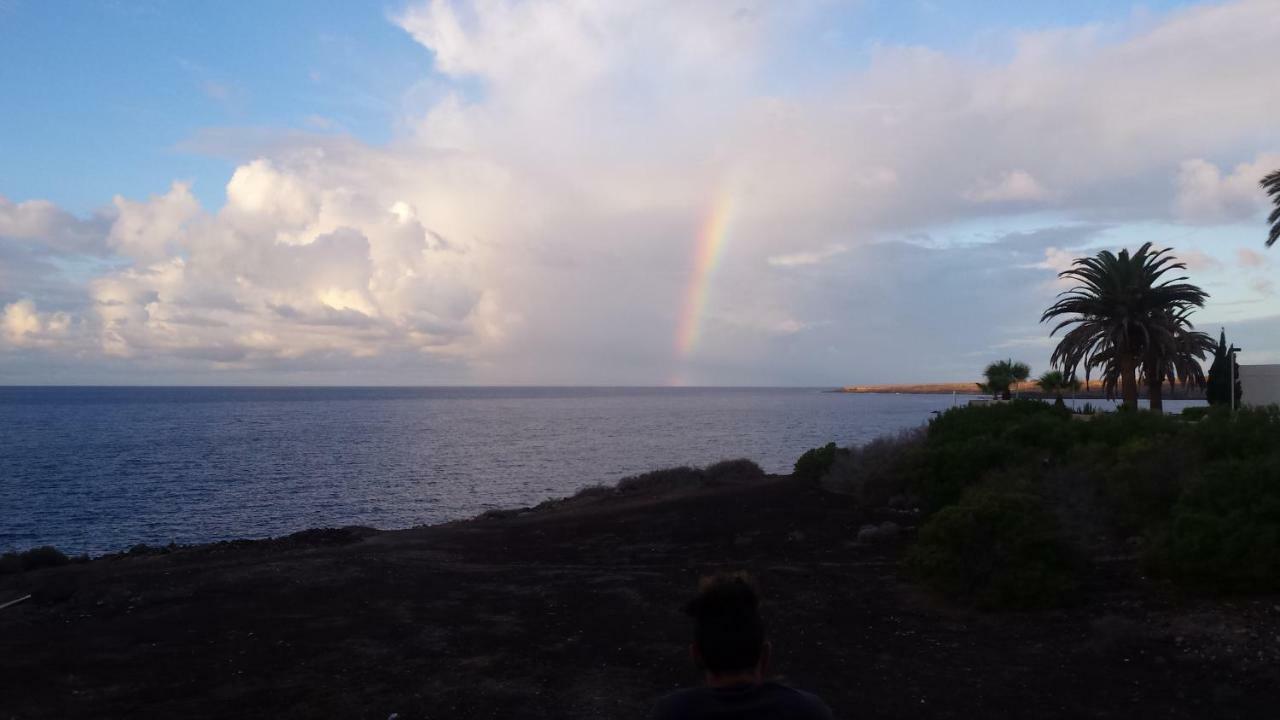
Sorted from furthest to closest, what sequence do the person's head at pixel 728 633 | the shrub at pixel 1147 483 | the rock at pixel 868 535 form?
the rock at pixel 868 535, the shrub at pixel 1147 483, the person's head at pixel 728 633

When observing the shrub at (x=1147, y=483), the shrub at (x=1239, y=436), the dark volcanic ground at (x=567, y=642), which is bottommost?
the dark volcanic ground at (x=567, y=642)

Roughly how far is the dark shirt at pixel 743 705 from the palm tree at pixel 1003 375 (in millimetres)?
75303

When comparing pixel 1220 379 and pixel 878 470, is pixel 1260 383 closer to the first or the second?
pixel 1220 379

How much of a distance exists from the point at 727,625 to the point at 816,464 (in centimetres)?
2377

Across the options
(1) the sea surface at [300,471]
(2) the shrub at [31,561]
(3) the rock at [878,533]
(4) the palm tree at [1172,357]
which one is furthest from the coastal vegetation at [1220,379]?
(2) the shrub at [31,561]

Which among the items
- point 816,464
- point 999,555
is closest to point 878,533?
point 999,555

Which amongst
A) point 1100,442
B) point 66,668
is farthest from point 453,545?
point 1100,442

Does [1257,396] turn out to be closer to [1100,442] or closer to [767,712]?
[1100,442]

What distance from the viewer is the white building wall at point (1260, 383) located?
48969 millimetres

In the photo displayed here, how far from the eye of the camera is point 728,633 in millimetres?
A: 3254

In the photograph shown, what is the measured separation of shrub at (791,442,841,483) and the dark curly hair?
74.5ft

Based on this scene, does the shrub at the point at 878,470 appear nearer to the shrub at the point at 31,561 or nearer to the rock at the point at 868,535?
the rock at the point at 868,535

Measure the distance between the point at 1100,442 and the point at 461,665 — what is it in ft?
48.8

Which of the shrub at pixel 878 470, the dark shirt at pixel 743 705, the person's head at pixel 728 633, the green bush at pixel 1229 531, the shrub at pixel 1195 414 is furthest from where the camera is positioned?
the shrub at pixel 1195 414
